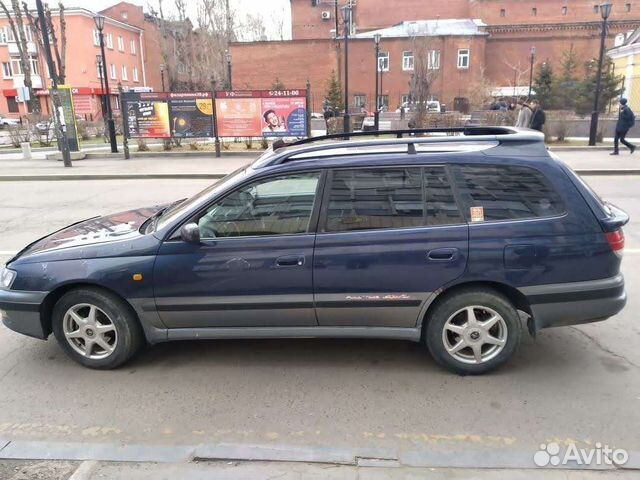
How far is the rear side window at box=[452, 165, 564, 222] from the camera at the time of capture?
3.53 m

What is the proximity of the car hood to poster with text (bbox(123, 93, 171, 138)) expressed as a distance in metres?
15.4

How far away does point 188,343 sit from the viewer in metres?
4.25

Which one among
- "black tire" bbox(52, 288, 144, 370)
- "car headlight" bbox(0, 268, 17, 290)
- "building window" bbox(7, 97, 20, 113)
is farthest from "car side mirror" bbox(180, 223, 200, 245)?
"building window" bbox(7, 97, 20, 113)

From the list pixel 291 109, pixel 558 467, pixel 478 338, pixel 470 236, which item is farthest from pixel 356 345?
pixel 291 109

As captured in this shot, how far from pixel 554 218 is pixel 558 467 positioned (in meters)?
1.62

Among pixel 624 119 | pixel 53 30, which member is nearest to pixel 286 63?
pixel 53 30

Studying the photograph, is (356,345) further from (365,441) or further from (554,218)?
(554,218)

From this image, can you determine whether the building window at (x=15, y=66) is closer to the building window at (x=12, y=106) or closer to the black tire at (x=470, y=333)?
the building window at (x=12, y=106)

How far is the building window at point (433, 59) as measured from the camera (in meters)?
51.9

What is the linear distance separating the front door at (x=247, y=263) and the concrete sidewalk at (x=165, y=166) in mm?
11154

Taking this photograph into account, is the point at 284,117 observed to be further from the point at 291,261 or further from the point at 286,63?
the point at 286,63

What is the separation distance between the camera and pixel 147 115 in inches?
744

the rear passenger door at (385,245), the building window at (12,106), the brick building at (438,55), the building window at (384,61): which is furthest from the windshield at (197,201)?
the building window at (12,106)

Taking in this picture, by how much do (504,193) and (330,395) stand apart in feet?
6.09
